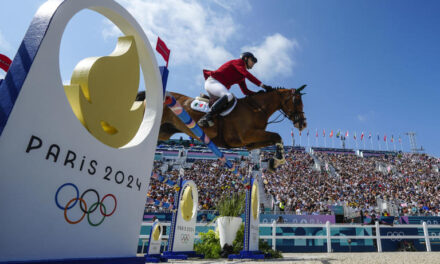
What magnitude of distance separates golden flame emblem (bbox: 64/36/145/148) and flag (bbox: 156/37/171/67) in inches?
18.1

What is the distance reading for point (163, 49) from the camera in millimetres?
2217

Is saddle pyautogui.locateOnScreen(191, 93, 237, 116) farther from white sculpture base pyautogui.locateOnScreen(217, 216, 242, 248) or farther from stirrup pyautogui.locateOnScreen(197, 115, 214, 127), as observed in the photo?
white sculpture base pyautogui.locateOnScreen(217, 216, 242, 248)

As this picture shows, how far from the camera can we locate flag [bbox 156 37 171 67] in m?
2.15

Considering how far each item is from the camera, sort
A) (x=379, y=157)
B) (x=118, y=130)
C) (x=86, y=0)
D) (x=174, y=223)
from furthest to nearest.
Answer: (x=379, y=157)
(x=174, y=223)
(x=118, y=130)
(x=86, y=0)

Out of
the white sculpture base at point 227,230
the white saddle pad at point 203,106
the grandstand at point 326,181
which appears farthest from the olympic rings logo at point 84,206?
the grandstand at point 326,181

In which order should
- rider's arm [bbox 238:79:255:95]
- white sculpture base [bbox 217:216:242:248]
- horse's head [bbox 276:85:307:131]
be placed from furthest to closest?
1. white sculpture base [bbox 217:216:242:248]
2. rider's arm [bbox 238:79:255:95]
3. horse's head [bbox 276:85:307:131]

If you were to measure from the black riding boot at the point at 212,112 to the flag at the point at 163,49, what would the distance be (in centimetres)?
133

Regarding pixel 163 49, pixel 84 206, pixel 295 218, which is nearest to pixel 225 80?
pixel 163 49

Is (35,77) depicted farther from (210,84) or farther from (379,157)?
(379,157)

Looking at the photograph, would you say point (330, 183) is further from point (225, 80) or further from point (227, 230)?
point (225, 80)

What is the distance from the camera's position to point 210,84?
3.84m

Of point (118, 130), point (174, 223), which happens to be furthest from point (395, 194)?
point (118, 130)

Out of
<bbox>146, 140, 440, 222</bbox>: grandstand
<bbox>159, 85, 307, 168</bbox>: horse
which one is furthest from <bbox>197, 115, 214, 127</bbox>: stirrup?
Result: <bbox>146, 140, 440, 222</bbox>: grandstand

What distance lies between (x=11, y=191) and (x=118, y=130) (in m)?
0.68
